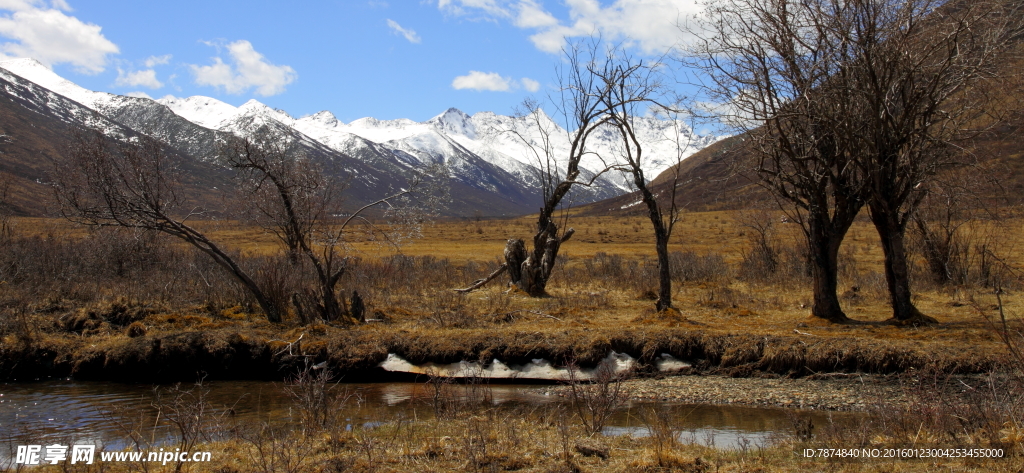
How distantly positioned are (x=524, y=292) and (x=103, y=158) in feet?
36.3

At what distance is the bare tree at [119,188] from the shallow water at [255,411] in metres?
3.34

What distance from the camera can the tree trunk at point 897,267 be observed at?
12250mm

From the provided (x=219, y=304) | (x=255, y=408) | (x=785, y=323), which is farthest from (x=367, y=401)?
(x=785, y=323)

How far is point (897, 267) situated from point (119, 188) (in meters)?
15.3

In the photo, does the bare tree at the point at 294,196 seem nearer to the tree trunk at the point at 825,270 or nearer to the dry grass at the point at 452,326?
the dry grass at the point at 452,326

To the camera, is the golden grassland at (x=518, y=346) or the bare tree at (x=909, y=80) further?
the bare tree at (x=909, y=80)

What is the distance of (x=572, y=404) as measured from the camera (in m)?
8.77

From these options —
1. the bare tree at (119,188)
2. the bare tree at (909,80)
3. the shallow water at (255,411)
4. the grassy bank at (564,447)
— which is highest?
the bare tree at (909,80)

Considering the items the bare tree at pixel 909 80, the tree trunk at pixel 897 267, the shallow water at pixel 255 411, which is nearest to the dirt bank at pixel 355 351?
the shallow water at pixel 255 411

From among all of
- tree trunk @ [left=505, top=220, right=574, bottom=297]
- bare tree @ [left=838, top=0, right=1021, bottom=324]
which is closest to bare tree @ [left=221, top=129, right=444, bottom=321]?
tree trunk @ [left=505, top=220, right=574, bottom=297]

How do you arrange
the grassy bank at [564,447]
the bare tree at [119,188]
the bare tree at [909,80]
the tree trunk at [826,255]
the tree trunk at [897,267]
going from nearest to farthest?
the grassy bank at [564,447] < the bare tree at [909,80] < the tree trunk at [897,267] < the bare tree at [119,188] < the tree trunk at [826,255]

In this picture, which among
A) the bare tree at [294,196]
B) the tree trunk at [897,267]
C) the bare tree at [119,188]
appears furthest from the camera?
the bare tree at [294,196]

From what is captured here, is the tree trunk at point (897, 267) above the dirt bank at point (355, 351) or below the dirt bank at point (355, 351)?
above

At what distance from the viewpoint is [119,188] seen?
1284cm
